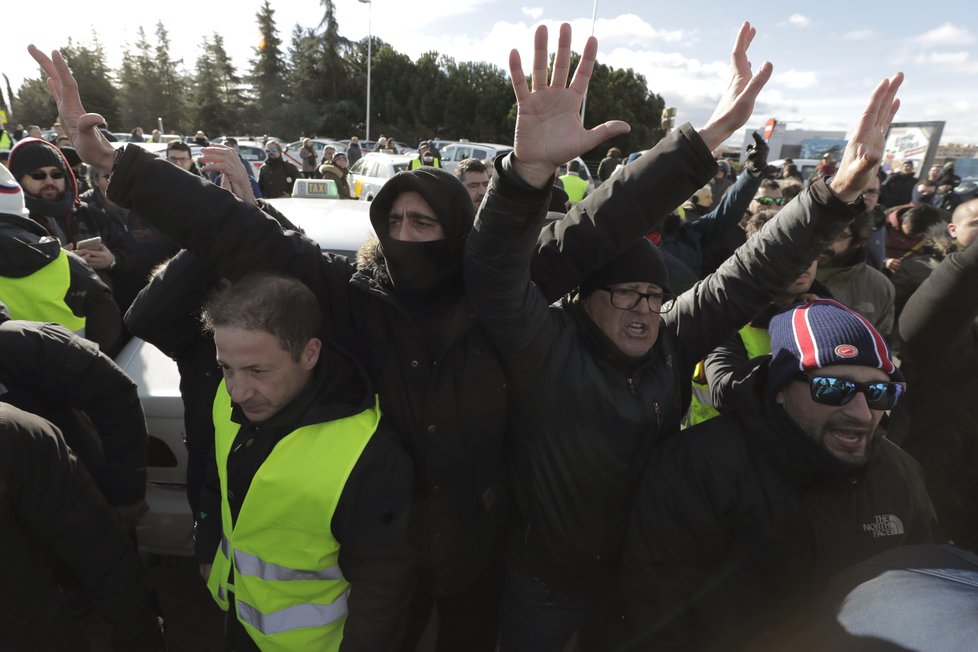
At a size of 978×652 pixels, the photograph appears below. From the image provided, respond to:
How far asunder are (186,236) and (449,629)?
5.17 ft

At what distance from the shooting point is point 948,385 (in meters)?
2.01

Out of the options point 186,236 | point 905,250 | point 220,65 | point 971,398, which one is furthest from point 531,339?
point 220,65

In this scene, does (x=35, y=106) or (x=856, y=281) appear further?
(x=35, y=106)

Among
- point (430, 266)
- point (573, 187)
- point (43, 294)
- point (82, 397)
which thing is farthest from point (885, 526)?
point (573, 187)

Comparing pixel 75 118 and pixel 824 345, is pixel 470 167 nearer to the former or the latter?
pixel 75 118

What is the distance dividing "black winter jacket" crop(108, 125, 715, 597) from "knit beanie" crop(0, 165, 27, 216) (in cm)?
115

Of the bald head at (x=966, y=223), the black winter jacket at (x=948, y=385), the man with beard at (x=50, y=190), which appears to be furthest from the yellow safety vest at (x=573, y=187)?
the man with beard at (x=50, y=190)

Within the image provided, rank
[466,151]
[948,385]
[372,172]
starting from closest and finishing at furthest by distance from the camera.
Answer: [948,385] < [372,172] < [466,151]

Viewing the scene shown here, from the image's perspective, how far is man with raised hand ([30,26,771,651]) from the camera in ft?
4.77

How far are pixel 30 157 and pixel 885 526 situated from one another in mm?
4493

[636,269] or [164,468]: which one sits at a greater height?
[636,269]

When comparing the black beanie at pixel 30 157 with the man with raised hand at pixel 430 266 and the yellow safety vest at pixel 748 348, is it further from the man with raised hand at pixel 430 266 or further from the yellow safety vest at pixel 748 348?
the yellow safety vest at pixel 748 348

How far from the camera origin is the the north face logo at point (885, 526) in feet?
4.57

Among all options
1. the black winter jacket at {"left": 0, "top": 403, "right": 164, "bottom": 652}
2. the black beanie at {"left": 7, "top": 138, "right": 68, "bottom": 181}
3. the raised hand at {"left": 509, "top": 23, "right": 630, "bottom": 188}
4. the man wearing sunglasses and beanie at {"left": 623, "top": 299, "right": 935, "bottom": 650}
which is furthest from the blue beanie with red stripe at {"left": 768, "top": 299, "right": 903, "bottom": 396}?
the black beanie at {"left": 7, "top": 138, "right": 68, "bottom": 181}
